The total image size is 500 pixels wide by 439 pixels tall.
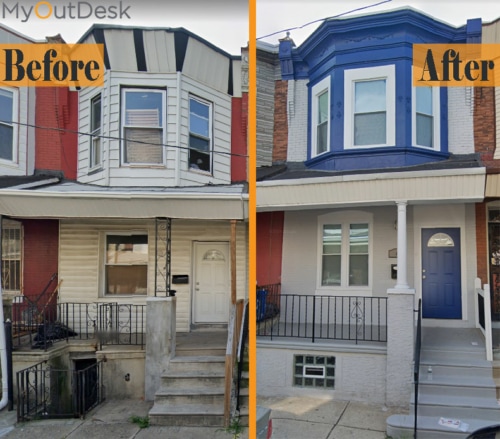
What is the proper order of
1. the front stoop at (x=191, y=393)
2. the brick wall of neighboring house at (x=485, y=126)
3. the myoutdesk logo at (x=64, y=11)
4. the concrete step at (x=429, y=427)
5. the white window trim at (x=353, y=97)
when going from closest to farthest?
the myoutdesk logo at (x=64, y=11) < the front stoop at (x=191, y=393) < the concrete step at (x=429, y=427) < the brick wall of neighboring house at (x=485, y=126) < the white window trim at (x=353, y=97)

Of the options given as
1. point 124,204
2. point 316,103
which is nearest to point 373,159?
point 316,103

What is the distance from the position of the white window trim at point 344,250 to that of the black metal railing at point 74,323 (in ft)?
3.36

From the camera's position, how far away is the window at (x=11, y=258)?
4.95 ft

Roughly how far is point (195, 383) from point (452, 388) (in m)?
1.33

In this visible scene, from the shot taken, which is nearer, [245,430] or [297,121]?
[245,430]

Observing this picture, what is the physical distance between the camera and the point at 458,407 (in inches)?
72.4

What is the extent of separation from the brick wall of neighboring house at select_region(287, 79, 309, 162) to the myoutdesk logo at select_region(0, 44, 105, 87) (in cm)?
97

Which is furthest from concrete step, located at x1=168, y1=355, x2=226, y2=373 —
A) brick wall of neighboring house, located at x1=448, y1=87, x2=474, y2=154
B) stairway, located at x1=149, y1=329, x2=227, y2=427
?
brick wall of neighboring house, located at x1=448, y1=87, x2=474, y2=154

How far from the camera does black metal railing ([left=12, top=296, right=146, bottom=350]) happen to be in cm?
153

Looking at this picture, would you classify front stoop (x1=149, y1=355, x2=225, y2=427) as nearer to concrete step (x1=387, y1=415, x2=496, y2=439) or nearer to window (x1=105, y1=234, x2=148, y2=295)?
window (x1=105, y1=234, x2=148, y2=295)

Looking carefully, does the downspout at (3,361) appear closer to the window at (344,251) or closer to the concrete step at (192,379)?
the concrete step at (192,379)

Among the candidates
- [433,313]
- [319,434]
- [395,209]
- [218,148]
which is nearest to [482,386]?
[433,313]

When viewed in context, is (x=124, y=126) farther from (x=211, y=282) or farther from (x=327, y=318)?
(x=327, y=318)

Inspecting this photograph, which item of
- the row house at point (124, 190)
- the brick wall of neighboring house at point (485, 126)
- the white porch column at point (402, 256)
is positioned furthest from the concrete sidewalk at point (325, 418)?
the brick wall of neighboring house at point (485, 126)
